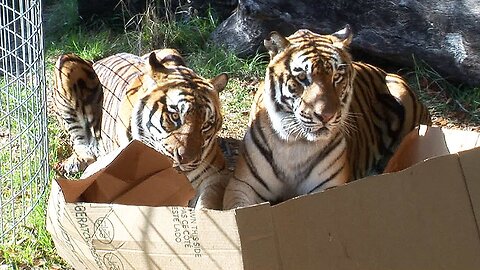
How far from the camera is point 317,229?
246 centimetres

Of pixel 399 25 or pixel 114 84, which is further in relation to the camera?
pixel 399 25

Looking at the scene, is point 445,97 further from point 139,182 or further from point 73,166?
point 139,182

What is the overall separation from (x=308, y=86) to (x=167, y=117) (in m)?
0.56

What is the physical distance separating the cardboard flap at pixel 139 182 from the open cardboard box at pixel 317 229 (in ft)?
0.92

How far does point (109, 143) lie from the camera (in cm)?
405

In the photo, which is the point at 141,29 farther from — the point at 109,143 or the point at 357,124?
the point at 357,124

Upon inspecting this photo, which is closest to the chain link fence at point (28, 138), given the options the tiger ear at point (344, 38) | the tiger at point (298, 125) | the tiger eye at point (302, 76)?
the tiger at point (298, 125)

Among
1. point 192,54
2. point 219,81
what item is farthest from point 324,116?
point 192,54

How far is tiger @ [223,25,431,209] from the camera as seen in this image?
3270 mm

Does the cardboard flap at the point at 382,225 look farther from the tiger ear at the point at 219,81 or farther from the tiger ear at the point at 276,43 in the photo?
the tiger ear at the point at 219,81

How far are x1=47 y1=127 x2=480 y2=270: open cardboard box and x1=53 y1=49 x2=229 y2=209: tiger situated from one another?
0.77 metres

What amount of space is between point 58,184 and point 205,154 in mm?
922

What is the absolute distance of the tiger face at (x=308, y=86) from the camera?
3.24 m

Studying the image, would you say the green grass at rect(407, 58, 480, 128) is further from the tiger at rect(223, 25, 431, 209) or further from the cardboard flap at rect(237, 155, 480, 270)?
the cardboard flap at rect(237, 155, 480, 270)
